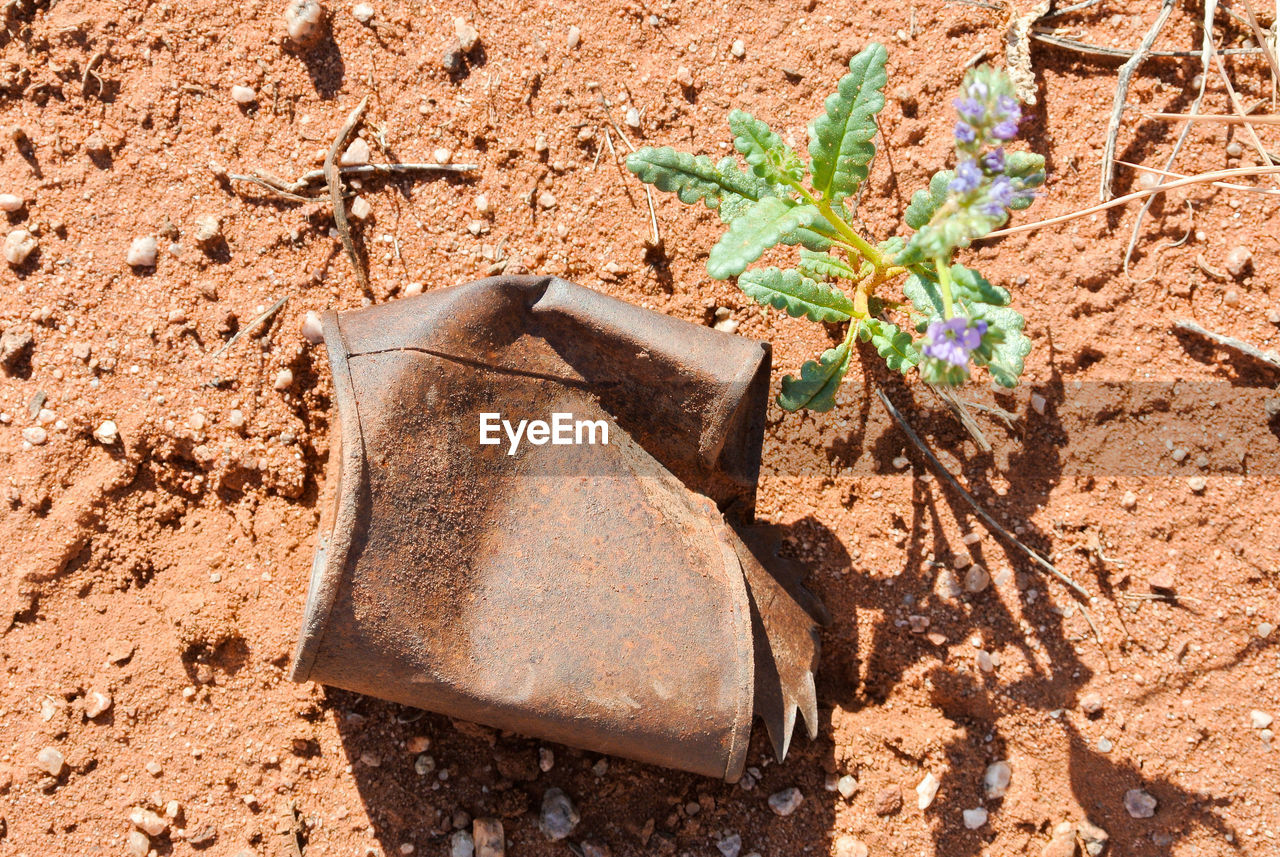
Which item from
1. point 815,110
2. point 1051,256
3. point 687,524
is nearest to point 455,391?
point 687,524

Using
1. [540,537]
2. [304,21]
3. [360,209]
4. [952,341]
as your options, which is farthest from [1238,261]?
[304,21]

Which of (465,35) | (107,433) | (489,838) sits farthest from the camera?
(465,35)

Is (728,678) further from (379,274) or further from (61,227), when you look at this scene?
(61,227)

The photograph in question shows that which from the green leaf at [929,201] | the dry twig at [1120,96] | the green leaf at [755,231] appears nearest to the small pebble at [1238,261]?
the dry twig at [1120,96]

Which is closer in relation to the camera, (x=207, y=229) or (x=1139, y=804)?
(x=1139, y=804)

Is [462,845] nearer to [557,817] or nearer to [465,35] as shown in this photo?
[557,817]

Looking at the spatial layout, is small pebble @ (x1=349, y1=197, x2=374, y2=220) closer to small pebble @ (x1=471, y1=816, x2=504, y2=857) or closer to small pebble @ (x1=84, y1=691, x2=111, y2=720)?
small pebble @ (x1=84, y1=691, x2=111, y2=720)

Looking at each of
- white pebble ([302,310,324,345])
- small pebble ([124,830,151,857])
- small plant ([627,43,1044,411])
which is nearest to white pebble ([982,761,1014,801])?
small plant ([627,43,1044,411])
